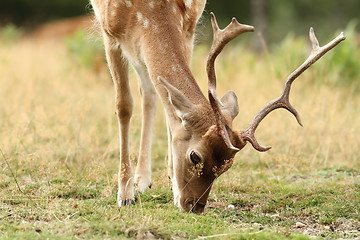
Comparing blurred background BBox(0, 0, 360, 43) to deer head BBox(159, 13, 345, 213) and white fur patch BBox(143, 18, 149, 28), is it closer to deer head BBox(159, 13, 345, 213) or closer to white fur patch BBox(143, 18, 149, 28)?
white fur patch BBox(143, 18, 149, 28)

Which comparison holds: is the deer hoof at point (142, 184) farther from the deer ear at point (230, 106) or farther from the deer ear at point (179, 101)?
the deer ear at point (179, 101)

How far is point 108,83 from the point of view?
1475 cm

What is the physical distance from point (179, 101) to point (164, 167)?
2.74 meters

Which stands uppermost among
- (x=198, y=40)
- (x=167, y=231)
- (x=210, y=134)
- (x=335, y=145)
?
(x=198, y=40)

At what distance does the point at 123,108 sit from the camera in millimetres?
7383

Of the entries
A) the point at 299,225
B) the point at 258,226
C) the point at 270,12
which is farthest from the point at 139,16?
the point at 270,12

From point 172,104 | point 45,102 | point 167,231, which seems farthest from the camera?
point 45,102

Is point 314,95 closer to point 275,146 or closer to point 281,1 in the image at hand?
point 275,146

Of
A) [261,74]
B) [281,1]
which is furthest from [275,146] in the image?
[281,1]

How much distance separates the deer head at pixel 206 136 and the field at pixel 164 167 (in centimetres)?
23

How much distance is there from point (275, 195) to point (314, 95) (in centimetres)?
382

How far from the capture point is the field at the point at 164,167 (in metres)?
5.73

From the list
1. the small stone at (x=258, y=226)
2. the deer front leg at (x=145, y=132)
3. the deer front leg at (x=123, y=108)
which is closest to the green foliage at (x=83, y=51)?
the deer front leg at (x=145, y=132)

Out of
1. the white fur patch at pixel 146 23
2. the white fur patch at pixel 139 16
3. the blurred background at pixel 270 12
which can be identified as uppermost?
the white fur patch at pixel 139 16
